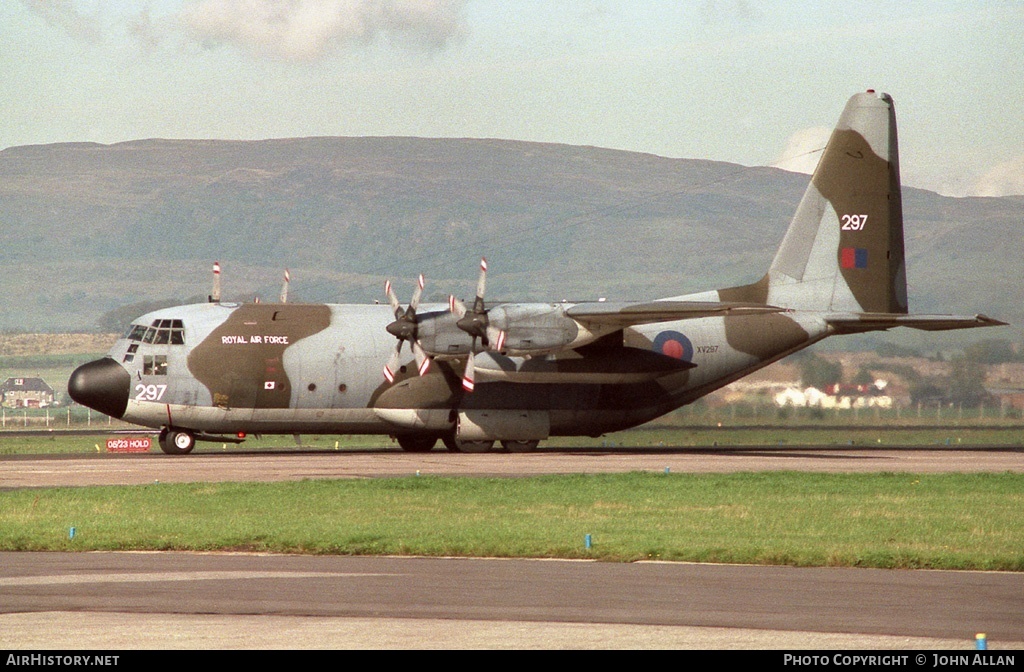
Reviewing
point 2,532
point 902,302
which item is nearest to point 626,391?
point 902,302

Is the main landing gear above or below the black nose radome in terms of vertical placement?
below

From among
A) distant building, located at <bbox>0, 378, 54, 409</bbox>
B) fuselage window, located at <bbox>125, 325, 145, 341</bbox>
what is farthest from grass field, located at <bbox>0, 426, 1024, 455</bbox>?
distant building, located at <bbox>0, 378, 54, 409</bbox>

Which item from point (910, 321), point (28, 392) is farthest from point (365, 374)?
point (28, 392)

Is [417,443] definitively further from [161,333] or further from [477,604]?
[477,604]

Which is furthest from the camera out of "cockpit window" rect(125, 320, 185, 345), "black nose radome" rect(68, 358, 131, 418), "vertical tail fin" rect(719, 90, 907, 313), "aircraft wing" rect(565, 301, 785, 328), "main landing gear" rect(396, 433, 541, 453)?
"vertical tail fin" rect(719, 90, 907, 313)

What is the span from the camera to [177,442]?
4438 centimetres

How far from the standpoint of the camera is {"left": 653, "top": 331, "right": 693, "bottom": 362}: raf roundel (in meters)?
45.8

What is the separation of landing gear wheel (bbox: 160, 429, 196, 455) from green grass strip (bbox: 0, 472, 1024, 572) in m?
11.9

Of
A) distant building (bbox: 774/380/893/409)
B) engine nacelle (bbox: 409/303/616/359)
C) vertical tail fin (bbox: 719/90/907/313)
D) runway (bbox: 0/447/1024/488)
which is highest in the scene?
vertical tail fin (bbox: 719/90/907/313)

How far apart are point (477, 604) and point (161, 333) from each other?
29.2 meters

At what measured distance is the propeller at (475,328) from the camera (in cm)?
4228

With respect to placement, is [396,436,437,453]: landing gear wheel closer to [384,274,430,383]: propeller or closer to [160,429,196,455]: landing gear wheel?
[384,274,430,383]: propeller

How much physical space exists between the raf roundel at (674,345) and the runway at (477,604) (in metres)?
25.0
